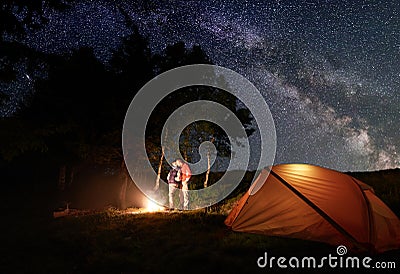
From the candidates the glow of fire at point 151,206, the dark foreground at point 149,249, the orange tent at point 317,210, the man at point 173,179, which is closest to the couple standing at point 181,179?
the man at point 173,179

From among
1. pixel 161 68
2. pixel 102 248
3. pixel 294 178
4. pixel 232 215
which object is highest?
pixel 161 68

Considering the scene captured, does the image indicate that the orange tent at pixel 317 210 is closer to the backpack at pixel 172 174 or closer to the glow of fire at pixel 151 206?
the backpack at pixel 172 174

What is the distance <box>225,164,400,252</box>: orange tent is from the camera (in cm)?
709

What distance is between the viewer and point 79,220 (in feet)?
38.5

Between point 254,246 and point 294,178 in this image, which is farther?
point 294,178

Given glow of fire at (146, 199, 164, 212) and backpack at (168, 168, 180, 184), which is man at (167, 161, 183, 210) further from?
glow of fire at (146, 199, 164, 212)

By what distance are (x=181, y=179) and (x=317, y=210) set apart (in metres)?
8.02

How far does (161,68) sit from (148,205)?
25.0 feet

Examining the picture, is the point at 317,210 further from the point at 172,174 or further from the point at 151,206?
the point at 151,206

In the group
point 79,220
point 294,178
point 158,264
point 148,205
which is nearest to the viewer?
point 158,264

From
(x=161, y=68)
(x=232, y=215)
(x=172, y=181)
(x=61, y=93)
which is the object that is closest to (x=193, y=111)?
(x=161, y=68)

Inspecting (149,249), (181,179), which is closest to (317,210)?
(149,249)

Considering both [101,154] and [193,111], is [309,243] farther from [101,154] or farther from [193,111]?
[101,154]

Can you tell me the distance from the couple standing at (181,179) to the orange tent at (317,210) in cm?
573
